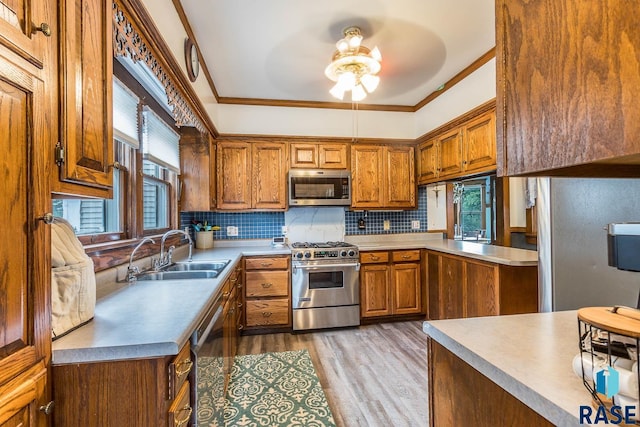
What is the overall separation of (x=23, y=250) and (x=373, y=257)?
3.10 m

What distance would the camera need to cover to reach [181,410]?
3.53ft

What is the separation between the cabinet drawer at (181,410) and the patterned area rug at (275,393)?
0.93 m

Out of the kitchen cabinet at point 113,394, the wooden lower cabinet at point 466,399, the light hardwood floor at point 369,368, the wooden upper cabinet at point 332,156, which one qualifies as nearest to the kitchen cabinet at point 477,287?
the light hardwood floor at point 369,368

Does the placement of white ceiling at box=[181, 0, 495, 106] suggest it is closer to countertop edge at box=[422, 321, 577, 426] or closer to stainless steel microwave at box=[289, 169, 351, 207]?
stainless steel microwave at box=[289, 169, 351, 207]

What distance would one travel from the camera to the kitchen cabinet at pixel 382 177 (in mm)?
3799

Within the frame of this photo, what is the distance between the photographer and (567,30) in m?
0.51

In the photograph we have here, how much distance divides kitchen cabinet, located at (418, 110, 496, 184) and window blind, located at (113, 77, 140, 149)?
275 centimetres

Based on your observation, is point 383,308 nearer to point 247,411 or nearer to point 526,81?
point 247,411

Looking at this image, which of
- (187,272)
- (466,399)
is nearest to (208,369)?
(187,272)

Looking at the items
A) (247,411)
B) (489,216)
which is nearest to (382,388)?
(247,411)

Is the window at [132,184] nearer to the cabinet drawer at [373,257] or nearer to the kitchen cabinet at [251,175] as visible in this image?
the kitchen cabinet at [251,175]

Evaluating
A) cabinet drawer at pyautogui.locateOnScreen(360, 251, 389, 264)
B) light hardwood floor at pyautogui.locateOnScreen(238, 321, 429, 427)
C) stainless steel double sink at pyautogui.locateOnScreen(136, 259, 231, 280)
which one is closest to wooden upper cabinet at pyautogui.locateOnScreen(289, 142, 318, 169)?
cabinet drawer at pyautogui.locateOnScreen(360, 251, 389, 264)

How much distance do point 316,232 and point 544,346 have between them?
10.7 ft

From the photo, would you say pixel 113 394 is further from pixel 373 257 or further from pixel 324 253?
pixel 373 257
